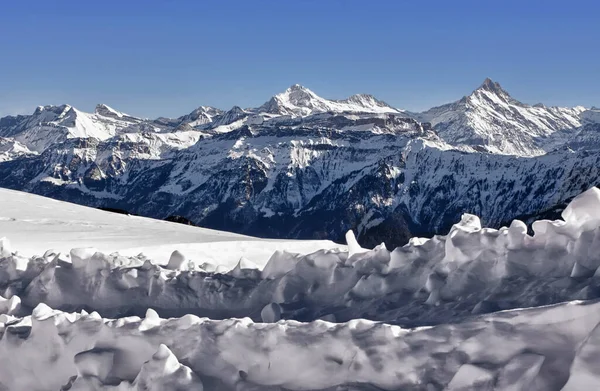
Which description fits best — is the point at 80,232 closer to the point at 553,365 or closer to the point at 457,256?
the point at 457,256

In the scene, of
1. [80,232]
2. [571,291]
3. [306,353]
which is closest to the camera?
[306,353]

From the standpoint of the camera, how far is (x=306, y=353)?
636cm

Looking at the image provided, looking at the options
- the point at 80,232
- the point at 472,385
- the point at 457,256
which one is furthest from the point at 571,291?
the point at 80,232

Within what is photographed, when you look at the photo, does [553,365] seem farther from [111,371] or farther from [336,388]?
[111,371]

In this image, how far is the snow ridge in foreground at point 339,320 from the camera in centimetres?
570

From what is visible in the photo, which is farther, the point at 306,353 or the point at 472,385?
the point at 306,353

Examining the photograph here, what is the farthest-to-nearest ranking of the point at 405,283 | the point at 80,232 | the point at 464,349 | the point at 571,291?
the point at 80,232 → the point at 405,283 → the point at 571,291 → the point at 464,349

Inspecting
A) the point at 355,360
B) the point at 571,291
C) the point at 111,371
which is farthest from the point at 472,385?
the point at 111,371

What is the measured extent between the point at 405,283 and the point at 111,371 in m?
3.59

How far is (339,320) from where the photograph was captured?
8.08 metres

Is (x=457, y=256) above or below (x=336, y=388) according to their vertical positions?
above

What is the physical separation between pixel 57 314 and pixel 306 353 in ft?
10.2

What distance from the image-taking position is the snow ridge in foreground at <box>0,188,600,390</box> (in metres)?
5.70

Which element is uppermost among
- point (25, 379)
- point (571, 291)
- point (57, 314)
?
point (571, 291)
